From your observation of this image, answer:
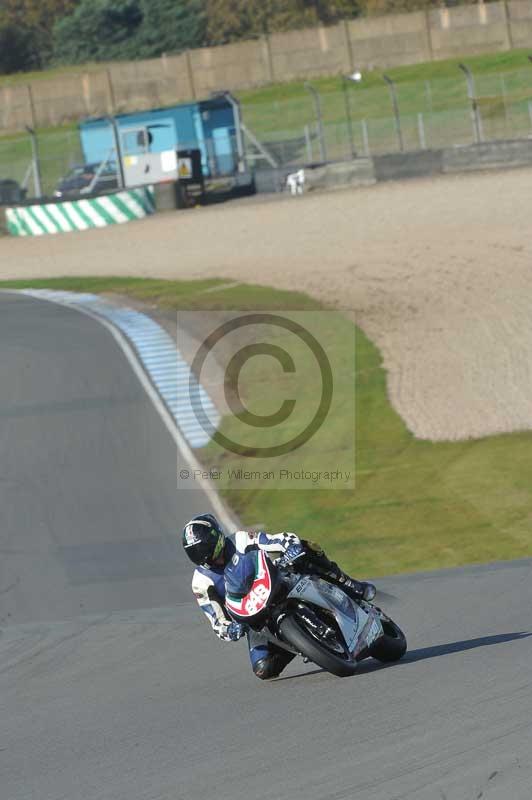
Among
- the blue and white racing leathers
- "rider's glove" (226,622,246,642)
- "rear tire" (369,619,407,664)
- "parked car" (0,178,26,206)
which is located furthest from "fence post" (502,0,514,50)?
"rider's glove" (226,622,246,642)

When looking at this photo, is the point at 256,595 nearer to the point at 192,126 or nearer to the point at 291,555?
the point at 291,555

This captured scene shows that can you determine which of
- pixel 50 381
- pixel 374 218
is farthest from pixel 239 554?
pixel 374 218

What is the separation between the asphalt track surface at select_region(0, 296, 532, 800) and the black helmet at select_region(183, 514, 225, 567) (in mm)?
915

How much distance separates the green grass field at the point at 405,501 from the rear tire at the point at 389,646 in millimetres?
5361

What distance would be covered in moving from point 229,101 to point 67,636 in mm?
41514

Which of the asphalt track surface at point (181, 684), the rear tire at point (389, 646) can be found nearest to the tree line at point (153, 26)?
the asphalt track surface at point (181, 684)

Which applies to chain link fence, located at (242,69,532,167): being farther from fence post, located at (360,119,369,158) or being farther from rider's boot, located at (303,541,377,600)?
rider's boot, located at (303,541,377,600)

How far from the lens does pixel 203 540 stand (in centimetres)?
775

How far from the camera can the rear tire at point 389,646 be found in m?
8.30

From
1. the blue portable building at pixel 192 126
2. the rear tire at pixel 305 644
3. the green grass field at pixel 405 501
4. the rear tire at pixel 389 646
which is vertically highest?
the blue portable building at pixel 192 126

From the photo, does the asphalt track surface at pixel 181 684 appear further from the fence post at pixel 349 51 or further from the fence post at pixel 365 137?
the fence post at pixel 349 51

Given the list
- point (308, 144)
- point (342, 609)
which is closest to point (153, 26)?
point (308, 144)

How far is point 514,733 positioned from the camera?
6.11 metres

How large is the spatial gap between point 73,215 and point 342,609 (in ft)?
117
